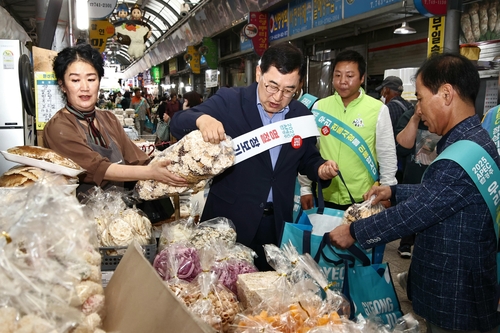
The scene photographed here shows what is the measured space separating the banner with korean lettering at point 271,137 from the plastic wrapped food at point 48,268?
1.25 metres

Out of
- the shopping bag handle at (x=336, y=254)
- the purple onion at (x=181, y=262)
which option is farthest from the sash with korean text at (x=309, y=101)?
the purple onion at (x=181, y=262)

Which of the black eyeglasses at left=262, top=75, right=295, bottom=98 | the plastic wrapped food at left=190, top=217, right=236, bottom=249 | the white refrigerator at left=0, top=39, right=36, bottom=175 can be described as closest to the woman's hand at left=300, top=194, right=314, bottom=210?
the black eyeglasses at left=262, top=75, right=295, bottom=98

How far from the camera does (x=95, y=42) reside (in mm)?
9711

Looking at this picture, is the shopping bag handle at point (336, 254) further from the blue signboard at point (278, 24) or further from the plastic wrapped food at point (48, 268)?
the blue signboard at point (278, 24)

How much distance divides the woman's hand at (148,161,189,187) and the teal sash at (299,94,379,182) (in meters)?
1.79

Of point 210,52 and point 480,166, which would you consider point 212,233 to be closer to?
point 480,166

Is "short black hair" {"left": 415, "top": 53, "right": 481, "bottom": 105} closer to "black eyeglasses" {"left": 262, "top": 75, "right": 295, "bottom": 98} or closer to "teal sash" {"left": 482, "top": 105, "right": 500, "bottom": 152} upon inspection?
"black eyeglasses" {"left": 262, "top": 75, "right": 295, "bottom": 98}

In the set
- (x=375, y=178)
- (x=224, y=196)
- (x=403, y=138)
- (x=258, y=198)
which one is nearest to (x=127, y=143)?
(x=224, y=196)

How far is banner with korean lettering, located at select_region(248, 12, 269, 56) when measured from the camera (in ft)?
37.5

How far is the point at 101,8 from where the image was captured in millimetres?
6055

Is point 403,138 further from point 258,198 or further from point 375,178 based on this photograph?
point 258,198

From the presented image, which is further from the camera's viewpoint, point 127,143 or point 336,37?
point 336,37

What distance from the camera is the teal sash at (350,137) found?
3.26 m

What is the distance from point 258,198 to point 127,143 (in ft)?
2.63
